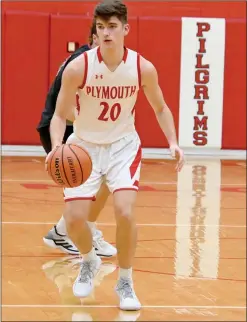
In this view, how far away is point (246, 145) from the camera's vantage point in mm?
14047

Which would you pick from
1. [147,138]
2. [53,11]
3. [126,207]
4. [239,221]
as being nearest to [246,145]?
[147,138]

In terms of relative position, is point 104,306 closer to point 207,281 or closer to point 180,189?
point 207,281

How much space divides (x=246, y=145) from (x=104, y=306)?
29.5 ft

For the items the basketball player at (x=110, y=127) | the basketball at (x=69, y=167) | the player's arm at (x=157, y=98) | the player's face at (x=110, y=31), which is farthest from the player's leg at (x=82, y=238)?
the player's face at (x=110, y=31)

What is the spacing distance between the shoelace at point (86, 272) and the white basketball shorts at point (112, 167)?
48 cm

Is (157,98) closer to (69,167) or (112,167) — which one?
(112,167)

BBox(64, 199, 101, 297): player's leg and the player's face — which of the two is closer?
the player's face

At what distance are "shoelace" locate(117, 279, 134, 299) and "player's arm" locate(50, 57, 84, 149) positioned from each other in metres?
0.93

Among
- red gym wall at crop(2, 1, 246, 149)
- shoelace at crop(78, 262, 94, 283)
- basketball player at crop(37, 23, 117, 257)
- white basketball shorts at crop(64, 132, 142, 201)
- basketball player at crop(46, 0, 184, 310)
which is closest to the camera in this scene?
basketball player at crop(46, 0, 184, 310)

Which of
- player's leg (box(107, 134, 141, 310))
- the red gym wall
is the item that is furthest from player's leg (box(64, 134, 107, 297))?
the red gym wall

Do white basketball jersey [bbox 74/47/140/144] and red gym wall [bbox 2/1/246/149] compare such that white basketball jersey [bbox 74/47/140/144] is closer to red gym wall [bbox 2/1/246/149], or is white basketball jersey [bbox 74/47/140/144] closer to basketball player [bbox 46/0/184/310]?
basketball player [bbox 46/0/184/310]

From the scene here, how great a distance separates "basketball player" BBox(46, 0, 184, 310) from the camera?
5340 millimetres

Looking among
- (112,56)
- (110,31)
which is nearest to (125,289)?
(112,56)

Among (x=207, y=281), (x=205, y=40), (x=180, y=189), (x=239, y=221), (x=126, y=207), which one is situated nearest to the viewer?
(x=126, y=207)
